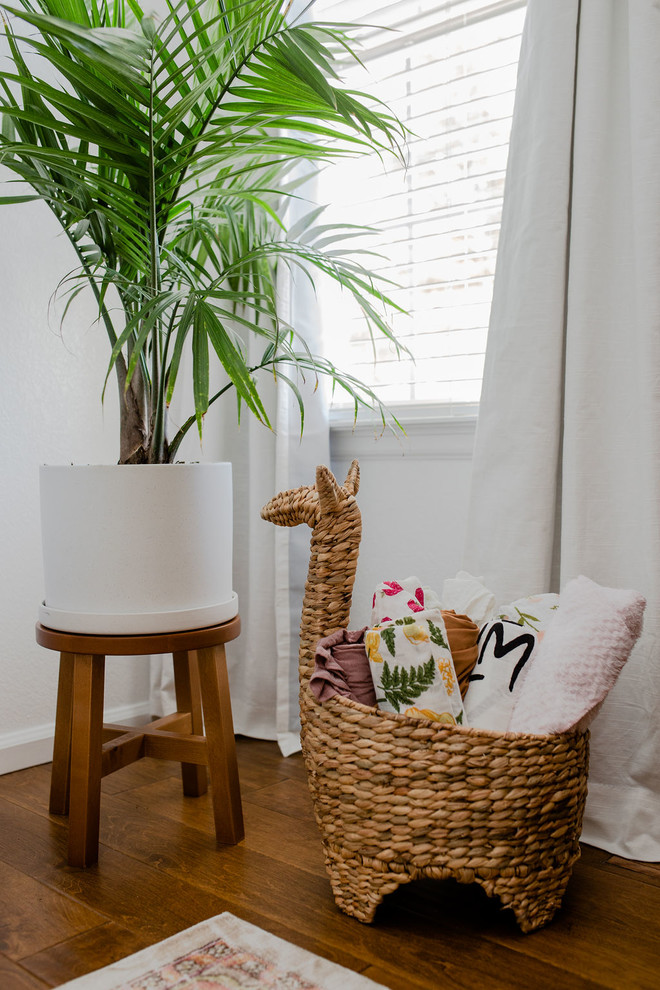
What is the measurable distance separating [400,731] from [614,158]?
114 centimetres

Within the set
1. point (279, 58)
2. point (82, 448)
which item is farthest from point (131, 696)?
point (279, 58)

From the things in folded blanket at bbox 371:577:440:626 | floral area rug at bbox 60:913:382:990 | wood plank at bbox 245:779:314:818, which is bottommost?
wood plank at bbox 245:779:314:818

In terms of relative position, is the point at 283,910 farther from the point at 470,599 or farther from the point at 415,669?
the point at 470,599

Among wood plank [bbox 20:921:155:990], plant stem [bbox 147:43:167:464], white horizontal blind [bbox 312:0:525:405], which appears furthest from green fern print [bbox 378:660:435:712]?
white horizontal blind [bbox 312:0:525:405]

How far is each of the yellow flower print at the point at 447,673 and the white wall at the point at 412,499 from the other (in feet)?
2.18

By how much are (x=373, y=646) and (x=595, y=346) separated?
0.74 metres

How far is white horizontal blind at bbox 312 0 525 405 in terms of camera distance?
6.24ft

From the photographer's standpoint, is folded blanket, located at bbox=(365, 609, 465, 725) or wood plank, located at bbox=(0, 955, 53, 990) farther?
folded blanket, located at bbox=(365, 609, 465, 725)

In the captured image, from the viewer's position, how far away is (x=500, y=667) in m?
1.34

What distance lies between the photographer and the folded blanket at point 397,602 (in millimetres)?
1386

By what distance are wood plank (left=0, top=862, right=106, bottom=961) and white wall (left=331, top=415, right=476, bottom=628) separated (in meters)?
1.00

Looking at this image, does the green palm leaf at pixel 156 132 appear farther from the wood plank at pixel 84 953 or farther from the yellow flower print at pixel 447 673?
the wood plank at pixel 84 953

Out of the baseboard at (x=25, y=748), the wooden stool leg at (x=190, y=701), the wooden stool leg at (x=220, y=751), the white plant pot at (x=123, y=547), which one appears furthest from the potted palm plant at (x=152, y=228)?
the baseboard at (x=25, y=748)

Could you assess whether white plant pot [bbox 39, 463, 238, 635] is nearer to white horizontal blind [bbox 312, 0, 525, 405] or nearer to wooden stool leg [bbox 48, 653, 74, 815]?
wooden stool leg [bbox 48, 653, 74, 815]
